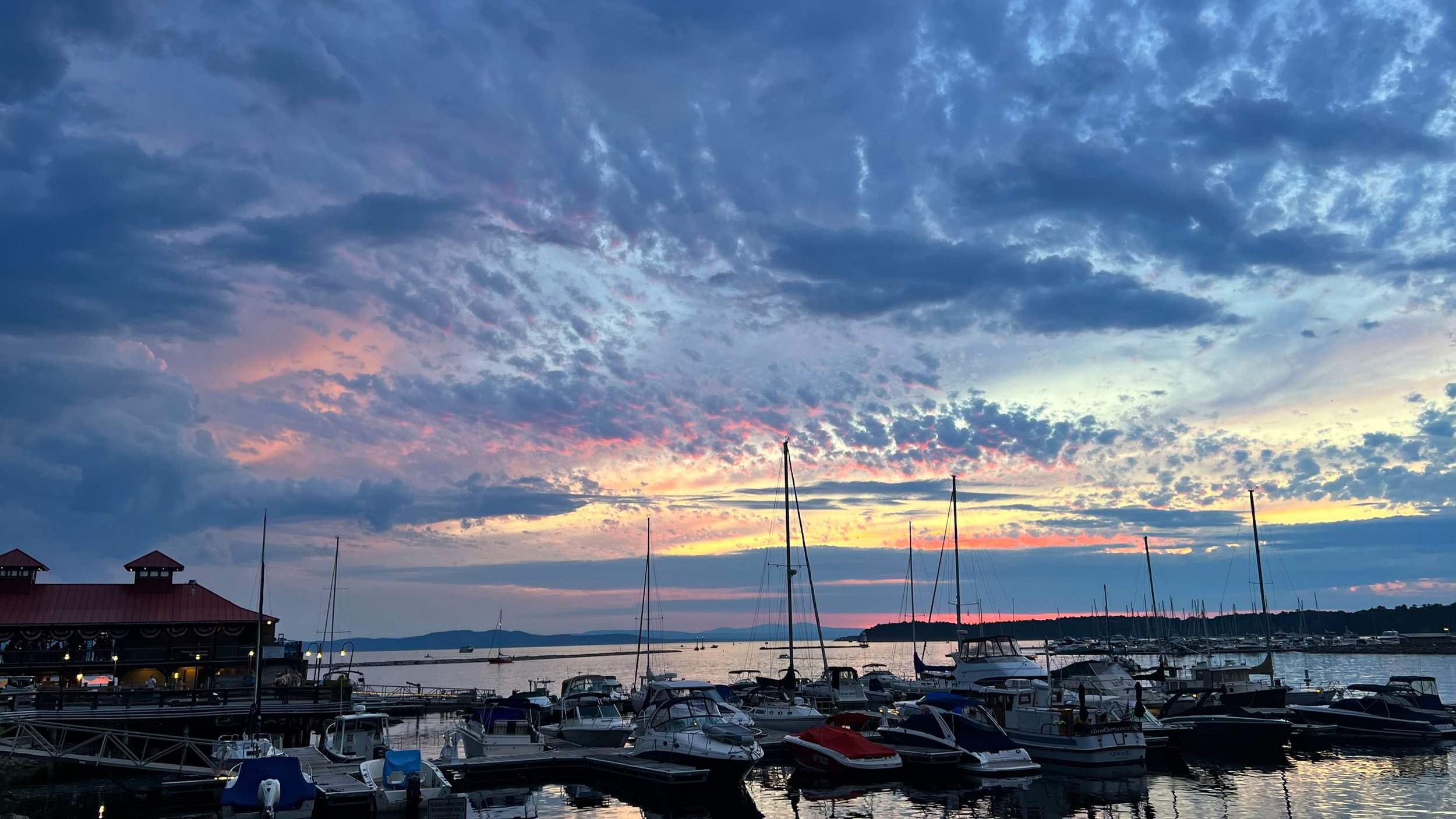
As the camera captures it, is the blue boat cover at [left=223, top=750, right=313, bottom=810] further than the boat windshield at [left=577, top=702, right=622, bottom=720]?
No

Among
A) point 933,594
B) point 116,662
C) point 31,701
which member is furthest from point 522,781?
point 933,594

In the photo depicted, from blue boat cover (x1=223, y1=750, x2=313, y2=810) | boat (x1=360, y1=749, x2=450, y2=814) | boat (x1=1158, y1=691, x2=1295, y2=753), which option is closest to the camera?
blue boat cover (x1=223, y1=750, x2=313, y2=810)

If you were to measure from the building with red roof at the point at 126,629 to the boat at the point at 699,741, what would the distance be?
25.4 meters

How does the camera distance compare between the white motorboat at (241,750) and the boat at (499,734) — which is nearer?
the white motorboat at (241,750)

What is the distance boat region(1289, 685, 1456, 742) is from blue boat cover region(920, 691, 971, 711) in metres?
18.3

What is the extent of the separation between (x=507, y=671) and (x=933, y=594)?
4755 inches

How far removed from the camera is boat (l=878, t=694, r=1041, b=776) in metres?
36.5

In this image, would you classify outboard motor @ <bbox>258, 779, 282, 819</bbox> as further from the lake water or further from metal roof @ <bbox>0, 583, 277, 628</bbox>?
metal roof @ <bbox>0, 583, 277, 628</bbox>

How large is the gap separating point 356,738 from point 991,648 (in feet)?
116

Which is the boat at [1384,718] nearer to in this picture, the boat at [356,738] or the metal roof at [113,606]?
the boat at [356,738]

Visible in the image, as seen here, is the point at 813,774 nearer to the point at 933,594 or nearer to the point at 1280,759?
the point at 1280,759

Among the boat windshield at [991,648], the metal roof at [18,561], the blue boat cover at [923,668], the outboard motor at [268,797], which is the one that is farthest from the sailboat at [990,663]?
the metal roof at [18,561]

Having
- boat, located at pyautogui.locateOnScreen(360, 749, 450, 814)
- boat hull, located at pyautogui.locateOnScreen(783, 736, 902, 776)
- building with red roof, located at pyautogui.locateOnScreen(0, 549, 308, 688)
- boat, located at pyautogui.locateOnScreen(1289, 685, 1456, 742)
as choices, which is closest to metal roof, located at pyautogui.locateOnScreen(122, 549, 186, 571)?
building with red roof, located at pyautogui.locateOnScreen(0, 549, 308, 688)

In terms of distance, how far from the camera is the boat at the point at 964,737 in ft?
120
